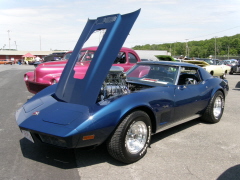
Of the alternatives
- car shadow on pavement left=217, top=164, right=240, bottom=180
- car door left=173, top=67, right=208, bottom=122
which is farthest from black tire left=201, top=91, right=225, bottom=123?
car shadow on pavement left=217, top=164, right=240, bottom=180

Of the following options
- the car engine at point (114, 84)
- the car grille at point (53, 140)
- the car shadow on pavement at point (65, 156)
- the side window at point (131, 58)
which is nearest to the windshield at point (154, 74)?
the car engine at point (114, 84)

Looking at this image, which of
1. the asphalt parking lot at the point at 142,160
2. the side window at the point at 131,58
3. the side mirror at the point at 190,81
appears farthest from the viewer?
the side window at the point at 131,58

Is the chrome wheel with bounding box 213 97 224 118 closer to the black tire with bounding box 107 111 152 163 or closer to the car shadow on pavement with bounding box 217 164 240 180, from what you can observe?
the car shadow on pavement with bounding box 217 164 240 180

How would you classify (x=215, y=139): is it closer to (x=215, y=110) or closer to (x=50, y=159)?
(x=215, y=110)

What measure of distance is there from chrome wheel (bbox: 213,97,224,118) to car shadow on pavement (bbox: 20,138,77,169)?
10.4ft

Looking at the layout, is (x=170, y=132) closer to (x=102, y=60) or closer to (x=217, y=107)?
(x=217, y=107)

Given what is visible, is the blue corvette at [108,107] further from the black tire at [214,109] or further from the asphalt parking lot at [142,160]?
the black tire at [214,109]

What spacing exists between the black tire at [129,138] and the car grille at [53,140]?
1.85 ft

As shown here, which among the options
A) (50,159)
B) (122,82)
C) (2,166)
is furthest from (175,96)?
(2,166)

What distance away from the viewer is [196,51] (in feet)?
362

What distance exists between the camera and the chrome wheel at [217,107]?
5.11m

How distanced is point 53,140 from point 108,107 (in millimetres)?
743

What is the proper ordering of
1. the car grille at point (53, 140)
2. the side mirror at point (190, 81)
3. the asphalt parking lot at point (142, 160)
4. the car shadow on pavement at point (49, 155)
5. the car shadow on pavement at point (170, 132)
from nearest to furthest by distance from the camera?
the car grille at point (53, 140) < the asphalt parking lot at point (142, 160) < the car shadow on pavement at point (49, 155) < the car shadow on pavement at point (170, 132) < the side mirror at point (190, 81)

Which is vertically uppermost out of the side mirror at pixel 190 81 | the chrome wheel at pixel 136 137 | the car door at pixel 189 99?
the side mirror at pixel 190 81
